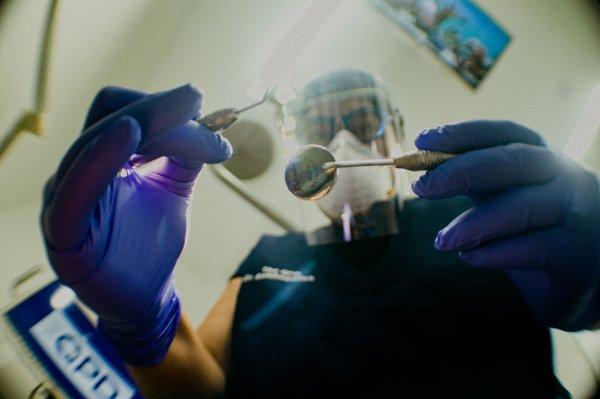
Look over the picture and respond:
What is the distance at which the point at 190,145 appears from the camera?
2.05ft

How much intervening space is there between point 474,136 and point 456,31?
1001 millimetres

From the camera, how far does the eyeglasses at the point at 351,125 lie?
1.08 meters

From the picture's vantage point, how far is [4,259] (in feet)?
3.76

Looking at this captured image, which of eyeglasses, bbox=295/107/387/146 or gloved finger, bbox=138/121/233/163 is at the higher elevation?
eyeglasses, bbox=295/107/387/146

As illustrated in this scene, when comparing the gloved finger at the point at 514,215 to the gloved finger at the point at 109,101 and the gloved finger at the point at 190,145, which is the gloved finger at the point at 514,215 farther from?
the gloved finger at the point at 109,101

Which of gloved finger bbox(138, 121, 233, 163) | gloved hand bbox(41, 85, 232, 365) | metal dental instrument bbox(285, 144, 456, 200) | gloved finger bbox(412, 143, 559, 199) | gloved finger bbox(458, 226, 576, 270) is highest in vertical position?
gloved finger bbox(412, 143, 559, 199)

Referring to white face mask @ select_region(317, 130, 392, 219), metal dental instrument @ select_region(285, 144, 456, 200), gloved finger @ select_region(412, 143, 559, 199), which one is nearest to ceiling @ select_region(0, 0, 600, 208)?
white face mask @ select_region(317, 130, 392, 219)

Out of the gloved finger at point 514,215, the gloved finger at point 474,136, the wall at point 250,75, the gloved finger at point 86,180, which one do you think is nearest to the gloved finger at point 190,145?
the gloved finger at point 86,180

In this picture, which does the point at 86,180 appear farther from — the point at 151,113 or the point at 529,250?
the point at 529,250

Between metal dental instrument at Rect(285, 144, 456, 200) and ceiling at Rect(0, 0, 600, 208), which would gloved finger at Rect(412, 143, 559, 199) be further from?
ceiling at Rect(0, 0, 600, 208)

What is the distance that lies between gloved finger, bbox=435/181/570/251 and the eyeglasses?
1.72 ft

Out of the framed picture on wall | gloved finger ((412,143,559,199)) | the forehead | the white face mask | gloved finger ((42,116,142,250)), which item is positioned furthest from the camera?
the framed picture on wall

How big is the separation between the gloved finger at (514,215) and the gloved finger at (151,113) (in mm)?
566

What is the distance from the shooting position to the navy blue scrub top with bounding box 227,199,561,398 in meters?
0.77
